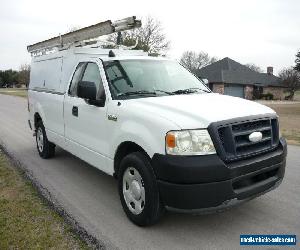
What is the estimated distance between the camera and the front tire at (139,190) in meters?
4.08

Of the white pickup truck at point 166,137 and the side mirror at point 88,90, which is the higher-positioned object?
the side mirror at point 88,90

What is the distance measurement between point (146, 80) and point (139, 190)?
66.3 inches

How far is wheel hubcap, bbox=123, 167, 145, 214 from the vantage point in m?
4.31

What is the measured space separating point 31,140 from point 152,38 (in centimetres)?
4747

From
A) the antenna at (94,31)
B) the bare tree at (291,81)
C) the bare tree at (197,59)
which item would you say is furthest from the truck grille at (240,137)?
the bare tree at (197,59)

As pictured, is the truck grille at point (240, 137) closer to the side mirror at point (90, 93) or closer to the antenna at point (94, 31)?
the side mirror at point (90, 93)

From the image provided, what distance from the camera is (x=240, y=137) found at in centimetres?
400

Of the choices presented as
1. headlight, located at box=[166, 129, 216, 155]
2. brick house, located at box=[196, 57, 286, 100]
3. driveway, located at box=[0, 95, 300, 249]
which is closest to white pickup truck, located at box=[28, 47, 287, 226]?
headlight, located at box=[166, 129, 216, 155]

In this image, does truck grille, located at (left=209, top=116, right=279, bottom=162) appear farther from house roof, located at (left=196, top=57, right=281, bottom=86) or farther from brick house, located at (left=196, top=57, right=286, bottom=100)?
house roof, located at (left=196, top=57, right=281, bottom=86)

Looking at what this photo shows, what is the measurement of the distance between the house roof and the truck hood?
52603mm

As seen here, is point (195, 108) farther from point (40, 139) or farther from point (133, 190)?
point (40, 139)

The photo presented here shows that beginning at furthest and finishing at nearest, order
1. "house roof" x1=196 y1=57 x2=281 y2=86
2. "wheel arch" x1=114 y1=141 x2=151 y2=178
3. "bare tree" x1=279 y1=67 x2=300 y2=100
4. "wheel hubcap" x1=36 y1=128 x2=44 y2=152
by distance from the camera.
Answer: "bare tree" x1=279 y1=67 x2=300 y2=100, "house roof" x1=196 y1=57 x2=281 y2=86, "wheel hubcap" x1=36 y1=128 x2=44 y2=152, "wheel arch" x1=114 y1=141 x2=151 y2=178

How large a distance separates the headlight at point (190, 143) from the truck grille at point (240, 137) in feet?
0.24

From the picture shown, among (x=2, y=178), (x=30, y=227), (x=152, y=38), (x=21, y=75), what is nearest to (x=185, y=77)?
(x=30, y=227)
